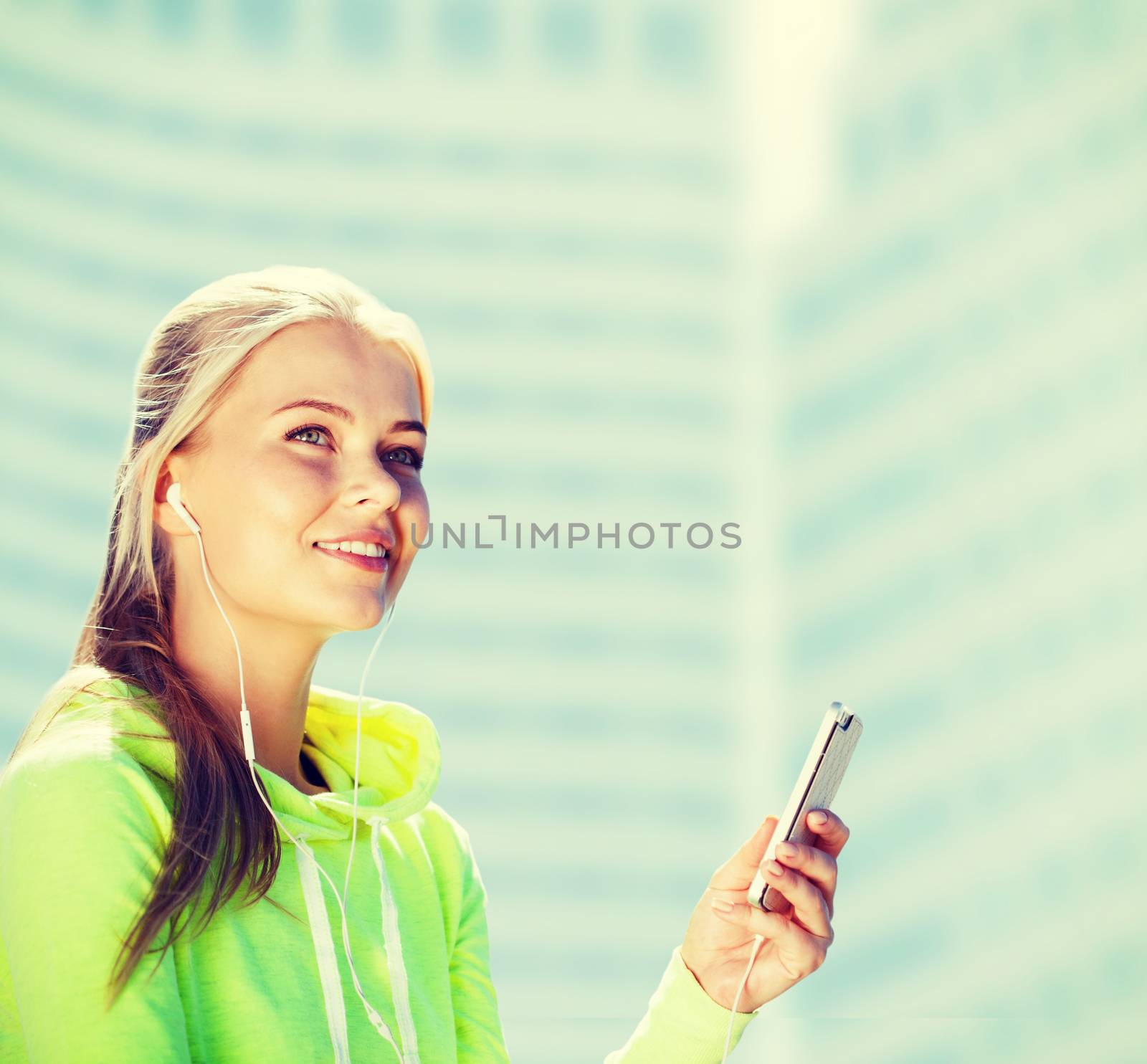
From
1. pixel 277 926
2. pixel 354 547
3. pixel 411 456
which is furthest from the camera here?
pixel 411 456

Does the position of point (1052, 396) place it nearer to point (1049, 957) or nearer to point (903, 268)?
point (903, 268)

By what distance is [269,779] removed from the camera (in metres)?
0.94

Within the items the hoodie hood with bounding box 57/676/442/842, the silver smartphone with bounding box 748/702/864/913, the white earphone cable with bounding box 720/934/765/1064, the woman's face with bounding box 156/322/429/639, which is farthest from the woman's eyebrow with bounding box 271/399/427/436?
the white earphone cable with bounding box 720/934/765/1064

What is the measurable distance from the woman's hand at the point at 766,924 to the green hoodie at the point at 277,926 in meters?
0.03

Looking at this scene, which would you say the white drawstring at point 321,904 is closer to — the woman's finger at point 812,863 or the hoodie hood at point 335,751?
the hoodie hood at point 335,751

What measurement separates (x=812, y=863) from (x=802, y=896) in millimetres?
31

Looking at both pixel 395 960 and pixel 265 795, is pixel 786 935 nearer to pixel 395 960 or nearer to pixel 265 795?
pixel 395 960

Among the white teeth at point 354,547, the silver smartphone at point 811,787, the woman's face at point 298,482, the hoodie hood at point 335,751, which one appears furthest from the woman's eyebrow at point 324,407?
the silver smartphone at point 811,787

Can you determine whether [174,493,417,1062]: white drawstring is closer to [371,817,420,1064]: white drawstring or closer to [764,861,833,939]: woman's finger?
[371,817,420,1064]: white drawstring

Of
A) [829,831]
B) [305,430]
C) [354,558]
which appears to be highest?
[305,430]

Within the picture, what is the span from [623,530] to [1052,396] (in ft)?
4.70

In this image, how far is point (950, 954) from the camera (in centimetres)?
281

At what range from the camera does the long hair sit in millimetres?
852

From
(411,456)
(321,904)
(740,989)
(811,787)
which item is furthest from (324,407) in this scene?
(740,989)
